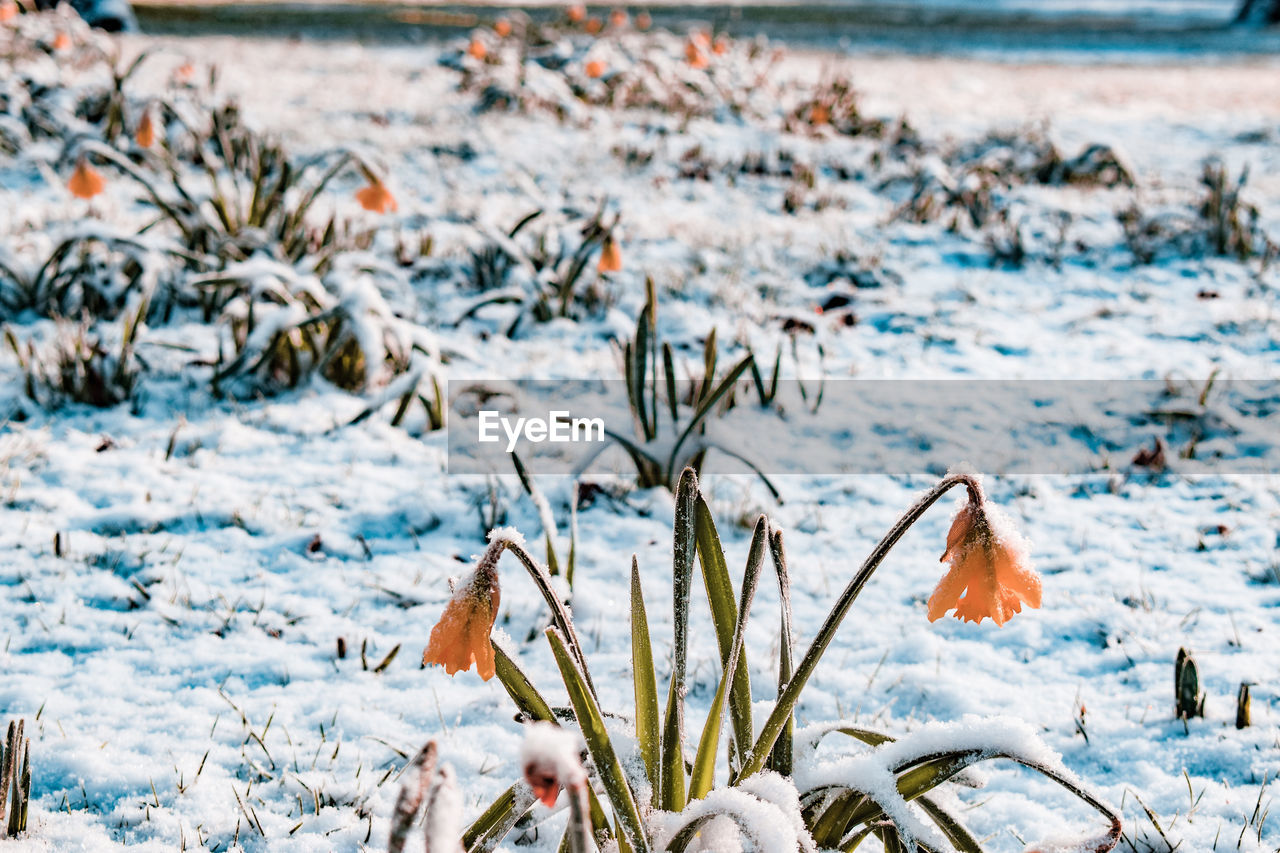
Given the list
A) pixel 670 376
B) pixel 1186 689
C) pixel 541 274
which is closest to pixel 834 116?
pixel 541 274

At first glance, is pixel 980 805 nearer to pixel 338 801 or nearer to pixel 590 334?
pixel 338 801

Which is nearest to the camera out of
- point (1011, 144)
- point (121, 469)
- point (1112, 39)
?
point (121, 469)

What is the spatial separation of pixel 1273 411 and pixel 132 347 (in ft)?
14.2

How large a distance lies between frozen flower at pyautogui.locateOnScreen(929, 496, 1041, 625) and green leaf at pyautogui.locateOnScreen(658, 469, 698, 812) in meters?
0.34

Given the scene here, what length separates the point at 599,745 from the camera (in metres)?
1.05

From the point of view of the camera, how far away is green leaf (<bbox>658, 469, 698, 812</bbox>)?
3.93ft

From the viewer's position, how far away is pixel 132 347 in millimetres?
3232

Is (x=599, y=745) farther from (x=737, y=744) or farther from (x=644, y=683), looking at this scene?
(x=737, y=744)

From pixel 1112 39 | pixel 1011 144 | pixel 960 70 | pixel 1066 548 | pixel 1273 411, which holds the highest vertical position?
pixel 1112 39

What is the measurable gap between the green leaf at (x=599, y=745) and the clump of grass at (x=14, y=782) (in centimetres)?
90

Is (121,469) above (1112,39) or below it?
below

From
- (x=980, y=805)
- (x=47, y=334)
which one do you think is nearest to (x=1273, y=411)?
(x=980, y=805)

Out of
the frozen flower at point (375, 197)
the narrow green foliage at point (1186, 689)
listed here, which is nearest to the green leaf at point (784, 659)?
the narrow green foliage at point (1186, 689)

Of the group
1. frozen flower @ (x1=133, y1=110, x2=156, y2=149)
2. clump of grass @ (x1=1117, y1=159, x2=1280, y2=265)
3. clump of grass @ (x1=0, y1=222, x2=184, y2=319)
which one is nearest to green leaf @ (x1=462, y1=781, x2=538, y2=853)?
clump of grass @ (x1=0, y1=222, x2=184, y2=319)
